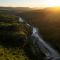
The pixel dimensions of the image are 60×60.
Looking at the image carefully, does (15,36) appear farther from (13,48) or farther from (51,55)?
(51,55)

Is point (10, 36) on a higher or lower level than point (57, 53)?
higher

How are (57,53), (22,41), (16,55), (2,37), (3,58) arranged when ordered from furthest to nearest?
(2,37)
(22,41)
(57,53)
(16,55)
(3,58)

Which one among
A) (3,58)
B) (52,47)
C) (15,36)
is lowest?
(3,58)

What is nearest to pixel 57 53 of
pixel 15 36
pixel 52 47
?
pixel 52 47

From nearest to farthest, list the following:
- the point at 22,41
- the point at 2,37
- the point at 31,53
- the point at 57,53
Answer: the point at 31,53 → the point at 57,53 → the point at 22,41 → the point at 2,37

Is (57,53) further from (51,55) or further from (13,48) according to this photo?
(13,48)

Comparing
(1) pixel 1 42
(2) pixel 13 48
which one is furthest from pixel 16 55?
(1) pixel 1 42

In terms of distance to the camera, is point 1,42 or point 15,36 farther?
point 15,36

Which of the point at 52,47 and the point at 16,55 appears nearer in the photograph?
the point at 16,55

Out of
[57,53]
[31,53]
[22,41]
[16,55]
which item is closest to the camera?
[16,55]
